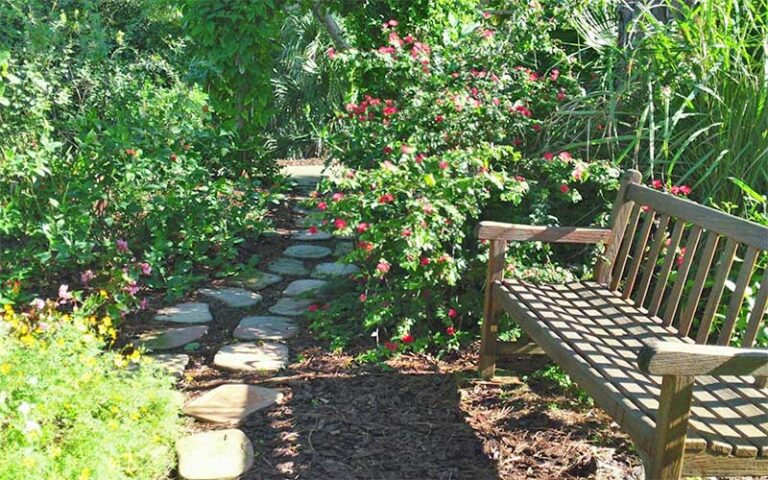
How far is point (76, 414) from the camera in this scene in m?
2.75

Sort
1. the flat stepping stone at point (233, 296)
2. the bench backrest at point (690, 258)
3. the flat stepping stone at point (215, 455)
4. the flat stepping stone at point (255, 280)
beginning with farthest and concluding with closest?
the flat stepping stone at point (255, 280) → the flat stepping stone at point (233, 296) → the flat stepping stone at point (215, 455) → the bench backrest at point (690, 258)

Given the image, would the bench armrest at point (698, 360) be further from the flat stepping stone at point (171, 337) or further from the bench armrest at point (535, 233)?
the flat stepping stone at point (171, 337)

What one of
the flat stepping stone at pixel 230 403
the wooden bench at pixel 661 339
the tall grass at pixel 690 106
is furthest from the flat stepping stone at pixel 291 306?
the tall grass at pixel 690 106

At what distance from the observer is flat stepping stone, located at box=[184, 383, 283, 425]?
3297 millimetres

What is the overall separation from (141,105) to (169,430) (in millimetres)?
2742

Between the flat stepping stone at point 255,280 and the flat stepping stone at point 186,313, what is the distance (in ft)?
1.34

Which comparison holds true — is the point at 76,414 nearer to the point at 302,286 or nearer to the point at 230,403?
the point at 230,403

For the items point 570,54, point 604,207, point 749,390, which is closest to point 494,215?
point 604,207

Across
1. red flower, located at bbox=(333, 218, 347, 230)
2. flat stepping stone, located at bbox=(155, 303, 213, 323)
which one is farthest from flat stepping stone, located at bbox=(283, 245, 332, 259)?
red flower, located at bbox=(333, 218, 347, 230)

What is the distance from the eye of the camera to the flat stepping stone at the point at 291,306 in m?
4.57

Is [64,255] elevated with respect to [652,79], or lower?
lower

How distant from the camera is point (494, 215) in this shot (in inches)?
174

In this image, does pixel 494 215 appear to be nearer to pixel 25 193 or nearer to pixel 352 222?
pixel 352 222

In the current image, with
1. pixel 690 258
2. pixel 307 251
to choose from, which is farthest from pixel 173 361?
pixel 690 258
